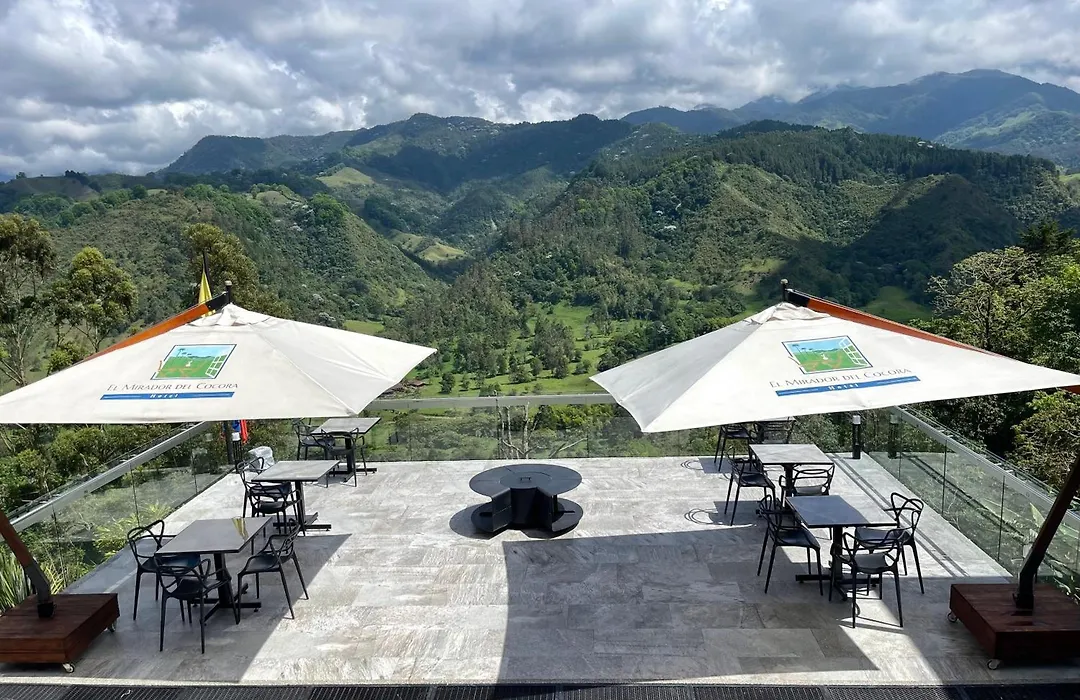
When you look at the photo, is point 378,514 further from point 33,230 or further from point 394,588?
point 33,230

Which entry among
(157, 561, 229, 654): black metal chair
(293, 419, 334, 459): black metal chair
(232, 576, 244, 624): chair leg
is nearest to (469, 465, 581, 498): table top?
(232, 576, 244, 624): chair leg

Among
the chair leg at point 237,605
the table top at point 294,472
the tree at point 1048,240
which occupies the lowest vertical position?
the chair leg at point 237,605

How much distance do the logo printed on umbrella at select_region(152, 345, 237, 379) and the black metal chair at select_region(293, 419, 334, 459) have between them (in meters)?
3.46

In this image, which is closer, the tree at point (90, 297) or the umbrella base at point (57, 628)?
the umbrella base at point (57, 628)

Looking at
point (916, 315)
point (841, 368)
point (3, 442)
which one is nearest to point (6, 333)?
point (3, 442)

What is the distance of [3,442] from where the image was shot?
69.0 ft

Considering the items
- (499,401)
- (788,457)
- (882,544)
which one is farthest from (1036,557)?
(499,401)

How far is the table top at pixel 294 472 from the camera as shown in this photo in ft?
20.5

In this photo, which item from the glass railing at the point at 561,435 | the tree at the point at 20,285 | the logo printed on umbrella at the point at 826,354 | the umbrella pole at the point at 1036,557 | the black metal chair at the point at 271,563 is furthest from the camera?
the tree at the point at 20,285

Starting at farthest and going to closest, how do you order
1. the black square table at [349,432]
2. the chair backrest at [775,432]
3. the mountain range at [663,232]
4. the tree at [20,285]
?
the mountain range at [663,232] < the tree at [20,285] < the black square table at [349,432] < the chair backrest at [775,432]

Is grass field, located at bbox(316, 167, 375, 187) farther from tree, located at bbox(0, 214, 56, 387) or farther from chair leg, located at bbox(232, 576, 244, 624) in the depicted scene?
chair leg, located at bbox(232, 576, 244, 624)

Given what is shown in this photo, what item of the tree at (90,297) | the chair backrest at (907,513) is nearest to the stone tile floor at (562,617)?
the chair backrest at (907,513)

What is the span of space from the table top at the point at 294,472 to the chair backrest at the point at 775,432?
15.7 feet

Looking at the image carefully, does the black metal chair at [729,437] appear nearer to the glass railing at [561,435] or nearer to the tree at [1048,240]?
the glass railing at [561,435]
